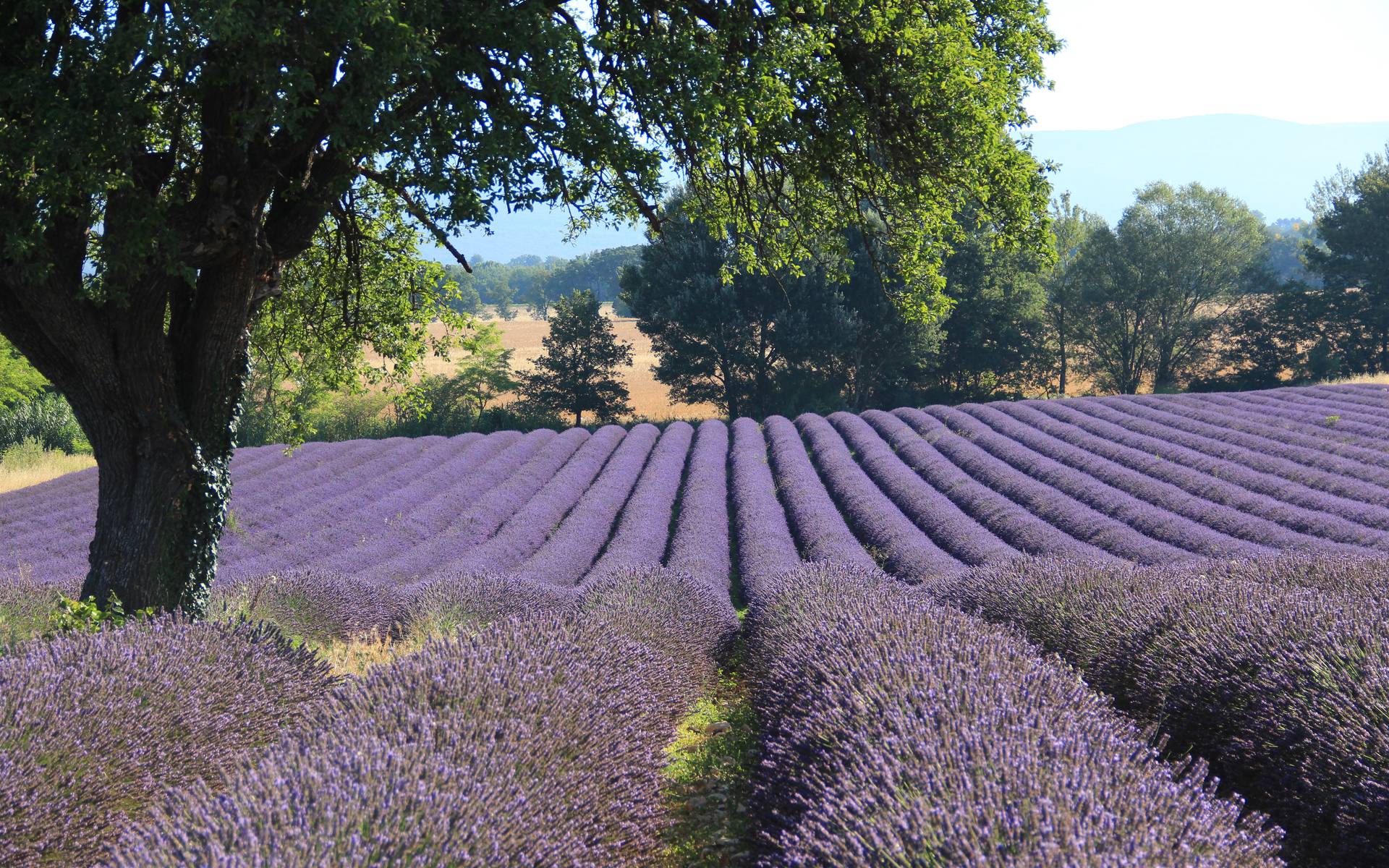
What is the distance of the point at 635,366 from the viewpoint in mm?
62562

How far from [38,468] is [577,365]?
60.3ft

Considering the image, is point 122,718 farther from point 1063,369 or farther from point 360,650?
point 1063,369

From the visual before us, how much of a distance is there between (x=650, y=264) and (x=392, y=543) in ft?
79.3

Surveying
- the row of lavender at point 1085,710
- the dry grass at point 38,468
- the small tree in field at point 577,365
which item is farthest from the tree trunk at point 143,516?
the small tree in field at point 577,365

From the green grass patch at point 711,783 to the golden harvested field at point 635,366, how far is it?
1446 centimetres

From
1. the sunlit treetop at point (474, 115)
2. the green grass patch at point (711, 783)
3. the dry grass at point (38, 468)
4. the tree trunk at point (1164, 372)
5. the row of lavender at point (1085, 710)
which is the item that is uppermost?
the sunlit treetop at point (474, 115)

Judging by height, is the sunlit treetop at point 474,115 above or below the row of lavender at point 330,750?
above

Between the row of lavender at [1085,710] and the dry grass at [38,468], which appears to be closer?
the row of lavender at [1085,710]

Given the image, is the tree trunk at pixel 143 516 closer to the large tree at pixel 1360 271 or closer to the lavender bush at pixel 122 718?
the lavender bush at pixel 122 718

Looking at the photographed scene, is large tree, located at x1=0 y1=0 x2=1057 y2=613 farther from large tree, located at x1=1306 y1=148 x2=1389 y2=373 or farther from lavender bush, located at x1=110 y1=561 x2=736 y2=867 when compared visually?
large tree, located at x1=1306 y1=148 x2=1389 y2=373

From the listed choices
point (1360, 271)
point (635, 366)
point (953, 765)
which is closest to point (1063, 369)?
point (1360, 271)

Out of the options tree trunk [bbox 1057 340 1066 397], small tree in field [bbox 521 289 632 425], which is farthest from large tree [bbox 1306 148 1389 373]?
small tree in field [bbox 521 289 632 425]

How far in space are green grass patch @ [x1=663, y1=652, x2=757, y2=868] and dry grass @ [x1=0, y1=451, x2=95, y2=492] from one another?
23213 mm

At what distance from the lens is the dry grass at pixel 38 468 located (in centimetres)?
2275
